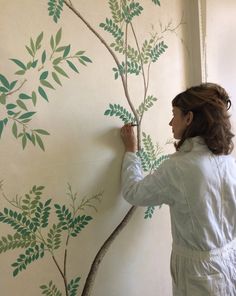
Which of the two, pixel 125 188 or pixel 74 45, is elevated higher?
pixel 74 45

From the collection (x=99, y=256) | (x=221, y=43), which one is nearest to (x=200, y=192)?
(x=99, y=256)

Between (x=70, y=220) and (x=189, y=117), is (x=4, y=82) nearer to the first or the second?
(x=70, y=220)

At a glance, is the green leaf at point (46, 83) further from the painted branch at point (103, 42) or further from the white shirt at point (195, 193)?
the white shirt at point (195, 193)

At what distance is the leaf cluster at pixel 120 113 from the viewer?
47.0 inches

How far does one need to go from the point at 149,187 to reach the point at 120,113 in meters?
0.29

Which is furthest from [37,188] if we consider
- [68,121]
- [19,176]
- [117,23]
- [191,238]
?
[117,23]

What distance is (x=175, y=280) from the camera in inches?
46.6

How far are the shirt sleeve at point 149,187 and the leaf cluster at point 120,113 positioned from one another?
186 millimetres

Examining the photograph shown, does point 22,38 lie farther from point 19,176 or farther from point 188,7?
point 188,7

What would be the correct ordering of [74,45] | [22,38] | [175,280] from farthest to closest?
[175,280], [74,45], [22,38]

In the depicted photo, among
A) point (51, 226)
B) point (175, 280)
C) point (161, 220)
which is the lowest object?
point (175, 280)

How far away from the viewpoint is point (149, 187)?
3.66ft

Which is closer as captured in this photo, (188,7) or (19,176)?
(19,176)

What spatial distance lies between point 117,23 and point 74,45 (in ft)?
0.69
